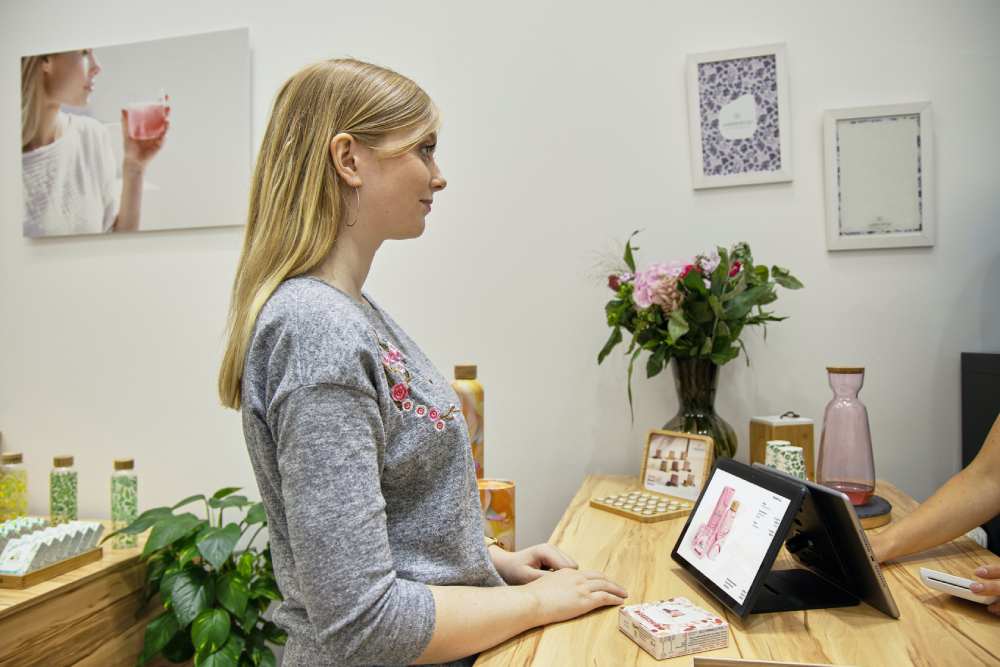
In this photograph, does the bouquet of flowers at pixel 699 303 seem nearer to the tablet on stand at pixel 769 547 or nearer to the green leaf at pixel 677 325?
the green leaf at pixel 677 325

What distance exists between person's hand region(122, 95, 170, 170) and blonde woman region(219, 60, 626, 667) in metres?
1.50

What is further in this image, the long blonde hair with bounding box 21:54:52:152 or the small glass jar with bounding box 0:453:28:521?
the long blonde hair with bounding box 21:54:52:152

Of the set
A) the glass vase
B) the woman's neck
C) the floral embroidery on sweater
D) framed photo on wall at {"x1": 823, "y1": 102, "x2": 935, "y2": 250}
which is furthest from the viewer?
the woman's neck

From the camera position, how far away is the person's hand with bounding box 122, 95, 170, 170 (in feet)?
7.16

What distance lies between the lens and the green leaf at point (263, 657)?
1880 mm

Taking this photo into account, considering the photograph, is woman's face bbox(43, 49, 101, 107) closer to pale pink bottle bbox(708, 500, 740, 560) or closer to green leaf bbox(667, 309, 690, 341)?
green leaf bbox(667, 309, 690, 341)

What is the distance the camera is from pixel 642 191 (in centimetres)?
192

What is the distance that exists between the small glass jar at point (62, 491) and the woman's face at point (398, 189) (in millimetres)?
1565

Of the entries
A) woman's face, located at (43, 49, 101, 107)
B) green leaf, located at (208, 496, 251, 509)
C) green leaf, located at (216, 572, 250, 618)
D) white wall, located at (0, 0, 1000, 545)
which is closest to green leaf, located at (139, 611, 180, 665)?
green leaf, located at (216, 572, 250, 618)

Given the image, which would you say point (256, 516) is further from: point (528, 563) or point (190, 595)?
point (528, 563)

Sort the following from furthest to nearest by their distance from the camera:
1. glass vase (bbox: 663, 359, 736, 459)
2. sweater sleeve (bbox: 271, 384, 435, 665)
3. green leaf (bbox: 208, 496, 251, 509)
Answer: green leaf (bbox: 208, 496, 251, 509) → glass vase (bbox: 663, 359, 736, 459) → sweater sleeve (bbox: 271, 384, 435, 665)

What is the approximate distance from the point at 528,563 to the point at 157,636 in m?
1.23

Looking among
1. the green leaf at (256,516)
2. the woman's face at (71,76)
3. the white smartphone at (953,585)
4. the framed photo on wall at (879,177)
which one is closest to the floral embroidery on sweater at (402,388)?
the white smartphone at (953,585)

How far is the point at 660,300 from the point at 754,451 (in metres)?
0.44
